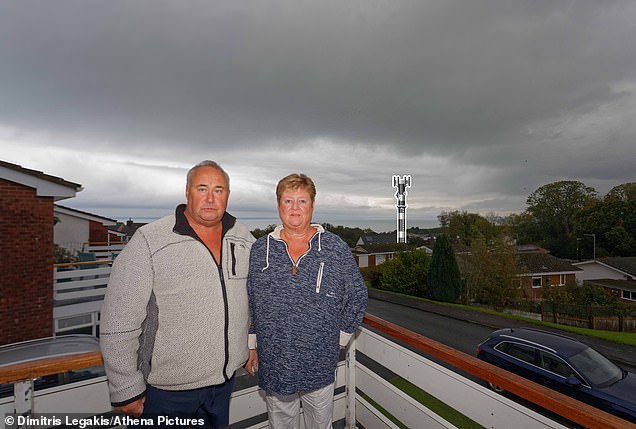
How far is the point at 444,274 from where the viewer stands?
848 inches

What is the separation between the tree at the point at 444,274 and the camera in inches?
838

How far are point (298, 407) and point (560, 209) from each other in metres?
58.5

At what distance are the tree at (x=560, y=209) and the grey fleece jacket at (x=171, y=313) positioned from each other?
178ft

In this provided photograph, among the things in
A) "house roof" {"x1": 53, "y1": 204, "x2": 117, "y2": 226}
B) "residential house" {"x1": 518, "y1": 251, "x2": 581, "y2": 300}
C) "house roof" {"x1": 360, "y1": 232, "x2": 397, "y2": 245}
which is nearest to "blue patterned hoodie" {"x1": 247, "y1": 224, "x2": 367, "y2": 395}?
"house roof" {"x1": 53, "y1": 204, "x2": 117, "y2": 226}

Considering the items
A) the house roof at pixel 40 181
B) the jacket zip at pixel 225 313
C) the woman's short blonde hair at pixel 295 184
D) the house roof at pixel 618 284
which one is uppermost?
the house roof at pixel 40 181

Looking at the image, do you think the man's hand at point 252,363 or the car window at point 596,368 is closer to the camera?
the man's hand at point 252,363

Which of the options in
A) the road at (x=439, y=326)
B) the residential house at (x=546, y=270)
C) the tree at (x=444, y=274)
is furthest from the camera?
the residential house at (x=546, y=270)

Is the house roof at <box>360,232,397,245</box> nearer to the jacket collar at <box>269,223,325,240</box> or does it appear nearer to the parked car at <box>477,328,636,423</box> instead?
the parked car at <box>477,328,636,423</box>

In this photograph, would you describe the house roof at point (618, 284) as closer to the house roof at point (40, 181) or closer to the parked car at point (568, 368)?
the parked car at point (568, 368)

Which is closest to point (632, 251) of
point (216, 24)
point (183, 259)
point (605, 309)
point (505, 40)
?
point (605, 309)

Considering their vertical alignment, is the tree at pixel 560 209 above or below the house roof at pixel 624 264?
above

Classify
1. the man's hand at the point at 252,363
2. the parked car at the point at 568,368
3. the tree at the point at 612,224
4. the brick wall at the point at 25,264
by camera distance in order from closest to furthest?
the man's hand at the point at 252,363, the brick wall at the point at 25,264, the parked car at the point at 568,368, the tree at the point at 612,224

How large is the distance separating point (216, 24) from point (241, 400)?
33.0ft

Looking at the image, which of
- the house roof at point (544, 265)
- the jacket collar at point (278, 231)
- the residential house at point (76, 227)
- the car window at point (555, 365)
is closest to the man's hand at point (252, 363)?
the jacket collar at point (278, 231)
